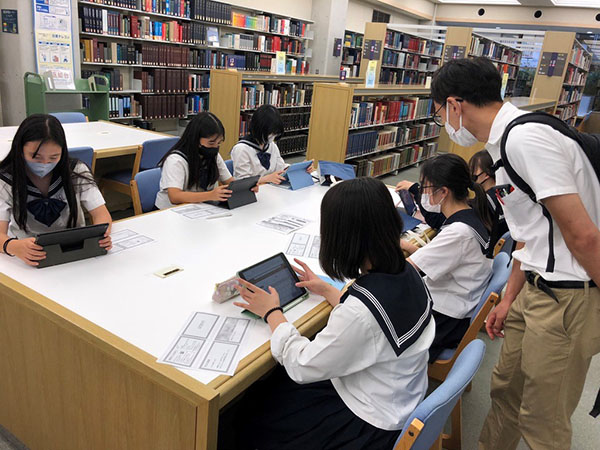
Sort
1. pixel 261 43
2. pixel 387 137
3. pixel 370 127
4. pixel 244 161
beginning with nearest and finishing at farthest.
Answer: pixel 244 161 → pixel 370 127 → pixel 387 137 → pixel 261 43

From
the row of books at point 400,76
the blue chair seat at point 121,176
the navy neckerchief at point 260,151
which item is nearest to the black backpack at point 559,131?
the navy neckerchief at point 260,151

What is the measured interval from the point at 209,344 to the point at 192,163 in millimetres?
1573

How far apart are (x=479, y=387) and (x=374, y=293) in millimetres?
1594

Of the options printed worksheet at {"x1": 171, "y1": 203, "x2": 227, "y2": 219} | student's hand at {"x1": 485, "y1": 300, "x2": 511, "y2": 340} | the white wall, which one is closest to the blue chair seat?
printed worksheet at {"x1": 171, "y1": 203, "x2": 227, "y2": 219}

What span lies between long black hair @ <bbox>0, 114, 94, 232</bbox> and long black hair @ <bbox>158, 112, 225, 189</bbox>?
80cm

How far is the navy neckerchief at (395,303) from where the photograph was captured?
1.06m

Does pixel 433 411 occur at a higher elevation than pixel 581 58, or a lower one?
lower

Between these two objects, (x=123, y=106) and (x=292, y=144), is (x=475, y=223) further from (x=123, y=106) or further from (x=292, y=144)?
(x=292, y=144)

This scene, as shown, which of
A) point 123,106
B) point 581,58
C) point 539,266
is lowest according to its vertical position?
point 123,106

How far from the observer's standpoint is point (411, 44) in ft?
29.6

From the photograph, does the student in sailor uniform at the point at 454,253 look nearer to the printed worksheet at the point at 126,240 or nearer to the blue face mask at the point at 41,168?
the printed worksheet at the point at 126,240

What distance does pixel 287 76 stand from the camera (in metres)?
5.81

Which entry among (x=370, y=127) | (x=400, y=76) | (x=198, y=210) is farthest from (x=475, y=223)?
(x=400, y=76)

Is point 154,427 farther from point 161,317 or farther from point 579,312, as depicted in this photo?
point 579,312
